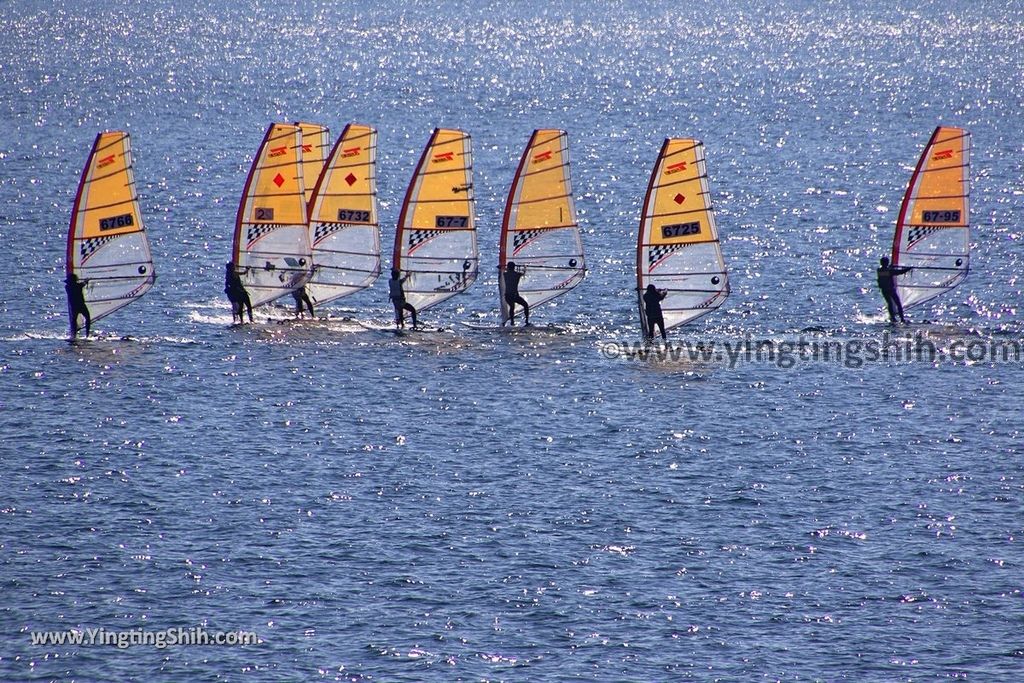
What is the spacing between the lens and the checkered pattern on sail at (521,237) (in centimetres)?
6153

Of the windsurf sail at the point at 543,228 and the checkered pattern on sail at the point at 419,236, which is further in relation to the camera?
the checkered pattern on sail at the point at 419,236

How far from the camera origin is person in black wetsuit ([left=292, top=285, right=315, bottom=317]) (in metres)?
62.4

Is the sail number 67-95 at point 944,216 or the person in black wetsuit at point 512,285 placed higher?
the sail number 67-95 at point 944,216

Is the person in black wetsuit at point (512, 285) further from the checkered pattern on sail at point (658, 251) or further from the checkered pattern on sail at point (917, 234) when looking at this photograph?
the checkered pattern on sail at point (917, 234)

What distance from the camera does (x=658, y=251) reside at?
59.4 metres

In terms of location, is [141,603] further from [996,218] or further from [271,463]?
[996,218]

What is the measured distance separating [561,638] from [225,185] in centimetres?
6692

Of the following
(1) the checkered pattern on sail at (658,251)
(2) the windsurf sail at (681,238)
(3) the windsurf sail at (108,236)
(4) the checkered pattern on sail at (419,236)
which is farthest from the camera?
(4) the checkered pattern on sail at (419,236)

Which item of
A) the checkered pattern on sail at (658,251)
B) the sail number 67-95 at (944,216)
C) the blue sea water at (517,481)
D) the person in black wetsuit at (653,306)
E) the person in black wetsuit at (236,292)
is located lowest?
the blue sea water at (517,481)

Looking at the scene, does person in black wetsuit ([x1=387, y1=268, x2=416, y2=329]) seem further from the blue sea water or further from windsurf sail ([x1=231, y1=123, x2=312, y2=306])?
windsurf sail ([x1=231, y1=123, x2=312, y2=306])

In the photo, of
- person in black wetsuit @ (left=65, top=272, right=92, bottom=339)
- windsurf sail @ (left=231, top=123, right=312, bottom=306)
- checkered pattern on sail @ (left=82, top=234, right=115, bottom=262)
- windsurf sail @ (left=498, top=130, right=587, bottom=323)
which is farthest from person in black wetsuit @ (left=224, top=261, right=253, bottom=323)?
windsurf sail @ (left=498, top=130, right=587, bottom=323)

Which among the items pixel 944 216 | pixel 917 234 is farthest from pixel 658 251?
pixel 944 216

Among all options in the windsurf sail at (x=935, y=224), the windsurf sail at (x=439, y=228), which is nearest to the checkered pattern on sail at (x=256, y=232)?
the windsurf sail at (x=439, y=228)

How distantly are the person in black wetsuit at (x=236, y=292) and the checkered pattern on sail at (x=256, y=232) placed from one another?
5.29ft
